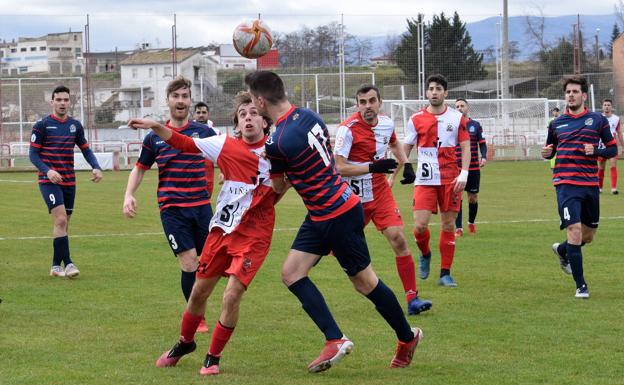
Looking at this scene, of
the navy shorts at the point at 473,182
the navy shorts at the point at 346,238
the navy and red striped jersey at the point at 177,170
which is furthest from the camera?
the navy shorts at the point at 473,182

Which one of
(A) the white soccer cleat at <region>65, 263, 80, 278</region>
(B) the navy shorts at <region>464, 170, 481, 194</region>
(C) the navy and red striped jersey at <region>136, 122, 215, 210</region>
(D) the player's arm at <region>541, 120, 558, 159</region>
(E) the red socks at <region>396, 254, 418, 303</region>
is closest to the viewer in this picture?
(C) the navy and red striped jersey at <region>136, 122, 215, 210</region>

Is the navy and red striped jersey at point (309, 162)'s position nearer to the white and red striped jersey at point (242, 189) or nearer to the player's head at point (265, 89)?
the player's head at point (265, 89)

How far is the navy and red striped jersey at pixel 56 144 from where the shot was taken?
39.1 ft

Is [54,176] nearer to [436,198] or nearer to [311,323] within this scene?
[311,323]

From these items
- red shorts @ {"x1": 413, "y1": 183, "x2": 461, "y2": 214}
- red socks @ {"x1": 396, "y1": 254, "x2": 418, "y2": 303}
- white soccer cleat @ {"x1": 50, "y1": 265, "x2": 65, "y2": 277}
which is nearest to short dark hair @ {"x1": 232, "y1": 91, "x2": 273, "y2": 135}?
red socks @ {"x1": 396, "y1": 254, "x2": 418, "y2": 303}

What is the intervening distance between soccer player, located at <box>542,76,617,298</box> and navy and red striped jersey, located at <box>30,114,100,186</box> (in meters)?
5.50

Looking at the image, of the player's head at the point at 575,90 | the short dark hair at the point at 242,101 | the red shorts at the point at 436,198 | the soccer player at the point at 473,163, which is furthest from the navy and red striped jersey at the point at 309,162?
the soccer player at the point at 473,163

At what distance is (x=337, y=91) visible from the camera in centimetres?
4578

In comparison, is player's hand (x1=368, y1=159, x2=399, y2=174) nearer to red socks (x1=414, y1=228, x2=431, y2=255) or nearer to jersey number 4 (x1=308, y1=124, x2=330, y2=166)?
jersey number 4 (x1=308, y1=124, x2=330, y2=166)

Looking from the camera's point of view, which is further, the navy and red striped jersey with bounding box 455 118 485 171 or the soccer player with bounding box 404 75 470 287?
the navy and red striped jersey with bounding box 455 118 485 171

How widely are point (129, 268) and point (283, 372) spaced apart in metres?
Answer: 6.02

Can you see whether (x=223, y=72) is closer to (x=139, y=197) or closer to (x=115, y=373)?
(x=139, y=197)

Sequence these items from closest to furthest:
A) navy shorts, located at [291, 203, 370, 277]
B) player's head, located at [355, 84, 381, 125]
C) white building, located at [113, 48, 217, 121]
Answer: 1. navy shorts, located at [291, 203, 370, 277]
2. player's head, located at [355, 84, 381, 125]
3. white building, located at [113, 48, 217, 121]

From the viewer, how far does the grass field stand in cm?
687
